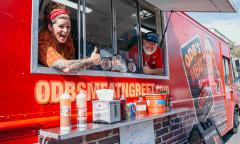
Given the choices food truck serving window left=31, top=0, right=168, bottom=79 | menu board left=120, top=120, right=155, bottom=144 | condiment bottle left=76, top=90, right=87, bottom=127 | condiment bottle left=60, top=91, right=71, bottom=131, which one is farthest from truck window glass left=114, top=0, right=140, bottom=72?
condiment bottle left=60, top=91, right=71, bottom=131

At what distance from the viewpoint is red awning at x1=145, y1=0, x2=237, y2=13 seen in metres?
3.63

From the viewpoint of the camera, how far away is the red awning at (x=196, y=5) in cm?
363

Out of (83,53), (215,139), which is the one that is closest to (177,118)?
(215,139)

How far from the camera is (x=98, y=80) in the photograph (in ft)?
8.52

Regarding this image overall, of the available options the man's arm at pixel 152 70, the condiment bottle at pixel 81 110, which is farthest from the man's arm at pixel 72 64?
the man's arm at pixel 152 70

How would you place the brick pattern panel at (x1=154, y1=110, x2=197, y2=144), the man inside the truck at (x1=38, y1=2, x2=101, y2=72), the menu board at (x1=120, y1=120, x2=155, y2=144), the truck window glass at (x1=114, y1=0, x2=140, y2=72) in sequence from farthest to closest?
the brick pattern panel at (x1=154, y1=110, x2=197, y2=144)
the truck window glass at (x1=114, y1=0, x2=140, y2=72)
the menu board at (x1=120, y1=120, x2=155, y2=144)
the man inside the truck at (x1=38, y1=2, x2=101, y2=72)

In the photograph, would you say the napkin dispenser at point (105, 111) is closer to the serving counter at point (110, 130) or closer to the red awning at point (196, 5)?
the serving counter at point (110, 130)

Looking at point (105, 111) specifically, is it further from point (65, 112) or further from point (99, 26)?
point (99, 26)

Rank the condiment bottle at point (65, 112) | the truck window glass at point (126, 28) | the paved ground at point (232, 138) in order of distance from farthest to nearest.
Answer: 1. the paved ground at point (232, 138)
2. the truck window glass at point (126, 28)
3. the condiment bottle at point (65, 112)

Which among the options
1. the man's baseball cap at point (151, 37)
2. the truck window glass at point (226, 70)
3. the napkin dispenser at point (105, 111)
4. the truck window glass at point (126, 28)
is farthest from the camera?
the truck window glass at point (226, 70)

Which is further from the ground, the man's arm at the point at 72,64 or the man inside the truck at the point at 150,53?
the man inside the truck at the point at 150,53

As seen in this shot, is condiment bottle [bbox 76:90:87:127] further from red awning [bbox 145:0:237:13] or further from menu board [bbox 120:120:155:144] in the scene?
red awning [bbox 145:0:237:13]

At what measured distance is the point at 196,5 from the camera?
12.5 ft

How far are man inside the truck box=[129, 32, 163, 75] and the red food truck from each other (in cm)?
5
